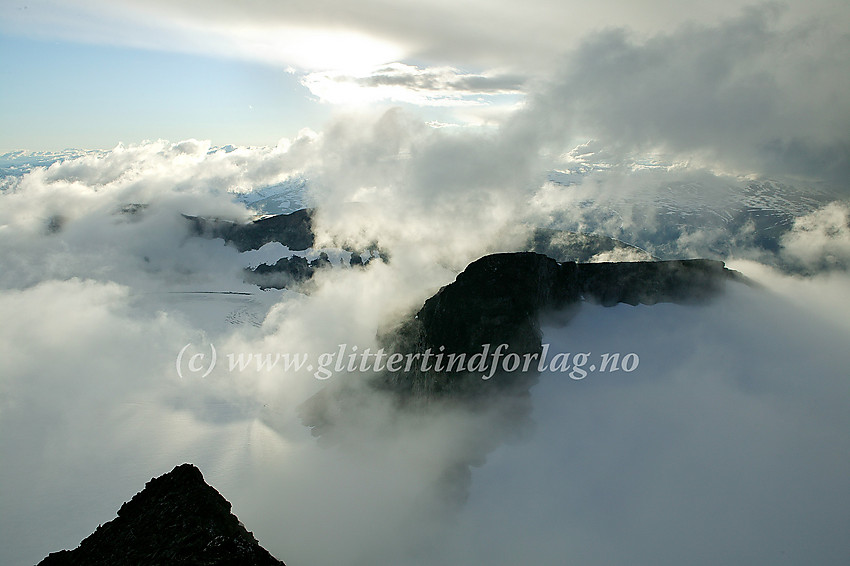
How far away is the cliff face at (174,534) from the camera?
24.5 metres

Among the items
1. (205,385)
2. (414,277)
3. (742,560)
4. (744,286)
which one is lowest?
(205,385)

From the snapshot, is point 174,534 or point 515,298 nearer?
point 174,534

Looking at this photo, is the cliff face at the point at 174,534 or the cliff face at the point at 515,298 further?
the cliff face at the point at 515,298

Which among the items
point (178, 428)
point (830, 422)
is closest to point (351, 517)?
point (178, 428)

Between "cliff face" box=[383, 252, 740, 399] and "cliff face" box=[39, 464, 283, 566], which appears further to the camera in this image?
"cliff face" box=[383, 252, 740, 399]

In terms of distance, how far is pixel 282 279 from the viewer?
645 ft

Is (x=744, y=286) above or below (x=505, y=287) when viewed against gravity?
above

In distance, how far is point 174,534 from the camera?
26.4 m

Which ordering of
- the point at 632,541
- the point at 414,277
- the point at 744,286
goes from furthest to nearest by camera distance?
the point at 414,277 < the point at 744,286 < the point at 632,541

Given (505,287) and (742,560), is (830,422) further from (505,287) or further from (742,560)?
(505,287)

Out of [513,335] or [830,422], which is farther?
[513,335]

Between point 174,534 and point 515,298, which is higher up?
point 515,298

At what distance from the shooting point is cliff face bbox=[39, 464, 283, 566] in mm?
24469

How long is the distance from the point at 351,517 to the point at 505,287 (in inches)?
1554
